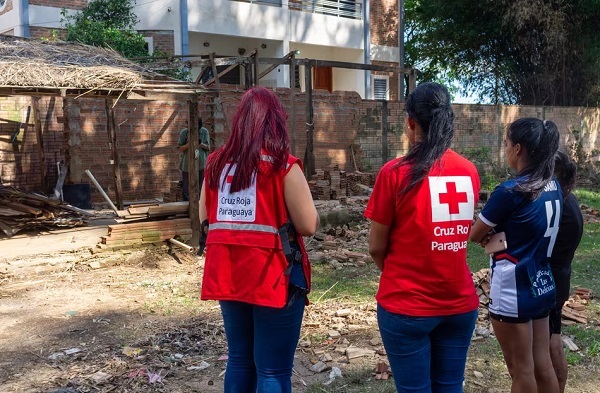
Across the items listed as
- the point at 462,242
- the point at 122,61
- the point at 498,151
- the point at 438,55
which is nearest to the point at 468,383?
the point at 462,242

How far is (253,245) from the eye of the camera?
276cm

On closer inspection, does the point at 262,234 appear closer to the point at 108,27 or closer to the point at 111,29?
the point at 111,29

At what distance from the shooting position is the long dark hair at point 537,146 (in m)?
2.97

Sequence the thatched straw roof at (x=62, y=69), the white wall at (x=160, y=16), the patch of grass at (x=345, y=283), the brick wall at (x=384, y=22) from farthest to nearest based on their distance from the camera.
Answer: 1. the brick wall at (x=384, y=22)
2. the white wall at (x=160, y=16)
3. the thatched straw roof at (x=62, y=69)
4. the patch of grass at (x=345, y=283)

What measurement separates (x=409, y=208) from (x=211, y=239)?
954 millimetres

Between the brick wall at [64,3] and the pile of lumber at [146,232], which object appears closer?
the pile of lumber at [146,232]

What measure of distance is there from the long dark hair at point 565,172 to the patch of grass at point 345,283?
11.0 ft

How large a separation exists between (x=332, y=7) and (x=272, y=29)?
11.3ft

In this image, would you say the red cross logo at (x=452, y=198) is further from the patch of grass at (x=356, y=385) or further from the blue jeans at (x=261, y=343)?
the patch of grass at (x=356, y=385)

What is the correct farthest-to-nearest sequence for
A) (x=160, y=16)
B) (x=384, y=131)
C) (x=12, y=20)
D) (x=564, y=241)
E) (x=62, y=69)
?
(x=160, y=16) → (x=12, y=20) → (x=384, y=131) → (x=62, y=69) → (x=564, y=241)

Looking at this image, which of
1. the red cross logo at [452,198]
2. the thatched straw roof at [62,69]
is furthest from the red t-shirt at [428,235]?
the thatched straw roof at [62,69]

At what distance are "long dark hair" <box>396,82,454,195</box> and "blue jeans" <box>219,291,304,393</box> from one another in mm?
838

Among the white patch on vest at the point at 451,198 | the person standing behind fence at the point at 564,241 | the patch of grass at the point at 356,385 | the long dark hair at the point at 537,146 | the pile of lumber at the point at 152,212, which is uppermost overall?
the long dark hair at the point at 537,146

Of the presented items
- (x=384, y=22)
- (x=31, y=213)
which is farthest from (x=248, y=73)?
(x=384, y=22)
